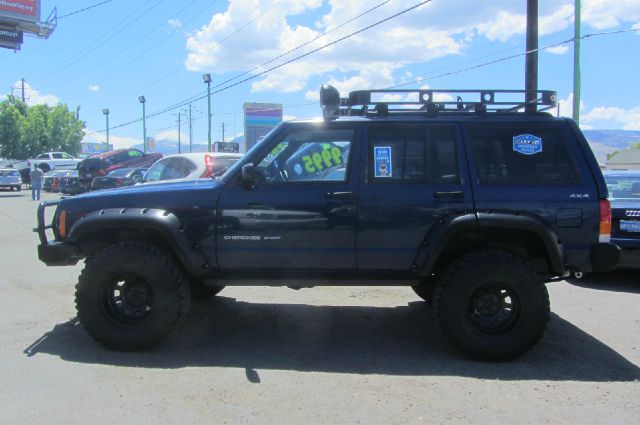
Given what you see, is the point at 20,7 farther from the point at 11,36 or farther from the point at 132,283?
the point at 132,283

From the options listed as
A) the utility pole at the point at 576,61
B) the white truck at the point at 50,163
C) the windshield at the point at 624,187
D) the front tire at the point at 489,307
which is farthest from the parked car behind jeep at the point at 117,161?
the front tire at the point at 489,307

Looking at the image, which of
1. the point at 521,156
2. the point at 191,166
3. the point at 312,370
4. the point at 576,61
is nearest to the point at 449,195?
the point at 521,156

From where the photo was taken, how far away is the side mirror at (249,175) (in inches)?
182

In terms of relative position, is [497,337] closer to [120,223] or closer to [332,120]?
[332,120]

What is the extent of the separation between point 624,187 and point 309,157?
5.46 metres

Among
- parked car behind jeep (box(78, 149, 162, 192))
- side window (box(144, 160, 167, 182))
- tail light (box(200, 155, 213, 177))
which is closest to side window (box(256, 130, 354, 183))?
tail light (box(200, 155, 213, 177))

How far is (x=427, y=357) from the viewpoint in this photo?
480 centimetres

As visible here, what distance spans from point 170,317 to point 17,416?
1.39 metres

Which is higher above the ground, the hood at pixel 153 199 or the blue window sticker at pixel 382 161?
the blue window sticker at pixel 382 161

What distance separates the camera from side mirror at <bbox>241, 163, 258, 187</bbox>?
4.62 m

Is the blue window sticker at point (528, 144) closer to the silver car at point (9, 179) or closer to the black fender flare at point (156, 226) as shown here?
the black fender flare at point (156, 226)

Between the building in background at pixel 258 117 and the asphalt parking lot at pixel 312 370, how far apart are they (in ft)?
145

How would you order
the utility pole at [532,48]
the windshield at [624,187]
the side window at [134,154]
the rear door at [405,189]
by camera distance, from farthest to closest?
the side window at [134,154] → the utility pole at [532,48] → the windshield at [624,187] → the rear door at [405,189]

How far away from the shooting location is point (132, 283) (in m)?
4.85
